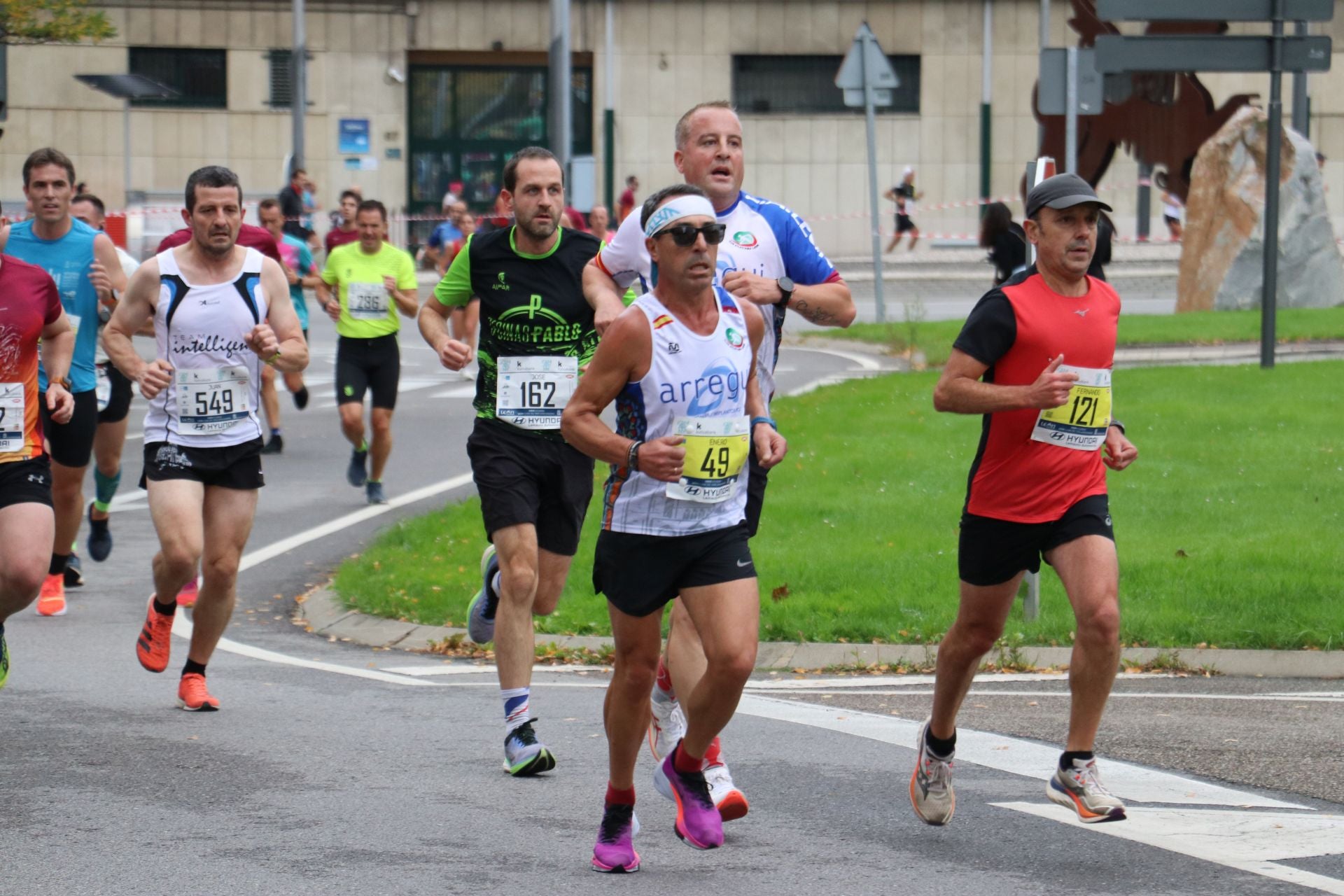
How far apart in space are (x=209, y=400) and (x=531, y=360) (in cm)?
135

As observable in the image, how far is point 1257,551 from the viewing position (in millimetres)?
10148

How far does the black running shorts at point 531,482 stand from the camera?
7.21m

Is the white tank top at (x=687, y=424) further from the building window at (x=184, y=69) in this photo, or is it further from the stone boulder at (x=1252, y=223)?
the building window at (x=184, y=69)

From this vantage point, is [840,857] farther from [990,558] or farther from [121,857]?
[121,857]

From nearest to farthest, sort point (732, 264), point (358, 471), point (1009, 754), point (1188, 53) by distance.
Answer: point (732, 264), point (1009, 754), point (358, 471), point (1188, 53)

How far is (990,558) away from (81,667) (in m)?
Result: 4.63

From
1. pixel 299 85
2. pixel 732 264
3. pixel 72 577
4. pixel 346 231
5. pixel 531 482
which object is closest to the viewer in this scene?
pixel 732 264

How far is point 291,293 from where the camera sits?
1695 cm

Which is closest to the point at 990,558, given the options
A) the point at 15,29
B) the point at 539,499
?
the point at 539,499

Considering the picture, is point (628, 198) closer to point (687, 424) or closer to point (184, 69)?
point (184, 69)

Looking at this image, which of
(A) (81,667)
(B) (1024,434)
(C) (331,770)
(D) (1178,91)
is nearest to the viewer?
(B) (1024,434)

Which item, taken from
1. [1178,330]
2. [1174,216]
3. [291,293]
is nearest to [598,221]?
[291,293]

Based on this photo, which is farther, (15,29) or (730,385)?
(15,29)

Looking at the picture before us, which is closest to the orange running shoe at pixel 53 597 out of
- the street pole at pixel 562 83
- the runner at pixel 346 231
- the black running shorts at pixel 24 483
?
the black running shorts at pixel 24 483
